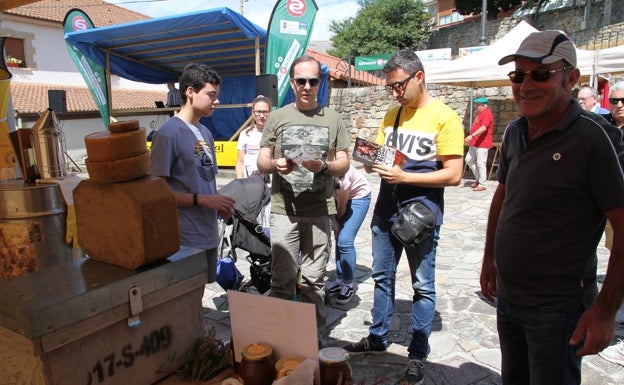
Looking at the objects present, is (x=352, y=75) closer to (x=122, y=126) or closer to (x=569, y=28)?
(x=569, y=28)

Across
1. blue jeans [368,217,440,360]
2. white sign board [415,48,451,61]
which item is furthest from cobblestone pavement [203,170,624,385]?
white sign board [415,48,451,61]

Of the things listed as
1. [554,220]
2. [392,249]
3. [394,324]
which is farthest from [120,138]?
[394,324]

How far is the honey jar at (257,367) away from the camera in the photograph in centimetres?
121

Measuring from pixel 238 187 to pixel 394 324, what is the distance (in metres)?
1.77

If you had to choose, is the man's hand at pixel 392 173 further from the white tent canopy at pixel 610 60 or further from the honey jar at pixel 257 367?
the white tent canopy at pixel 610 60

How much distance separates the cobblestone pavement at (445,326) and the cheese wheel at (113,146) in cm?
132

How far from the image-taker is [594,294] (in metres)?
1.78

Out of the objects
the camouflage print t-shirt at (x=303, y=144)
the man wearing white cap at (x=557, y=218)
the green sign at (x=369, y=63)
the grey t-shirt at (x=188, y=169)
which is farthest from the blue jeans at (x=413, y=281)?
the green sign at (x=369, y=63)

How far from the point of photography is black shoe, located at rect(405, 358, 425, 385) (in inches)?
109

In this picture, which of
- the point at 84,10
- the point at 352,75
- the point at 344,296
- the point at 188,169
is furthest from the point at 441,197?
the point at 84,10

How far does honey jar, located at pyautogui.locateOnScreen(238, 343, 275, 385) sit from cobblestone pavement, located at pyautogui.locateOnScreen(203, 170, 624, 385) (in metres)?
0.76

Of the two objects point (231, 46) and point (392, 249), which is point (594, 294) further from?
point (231, 46)

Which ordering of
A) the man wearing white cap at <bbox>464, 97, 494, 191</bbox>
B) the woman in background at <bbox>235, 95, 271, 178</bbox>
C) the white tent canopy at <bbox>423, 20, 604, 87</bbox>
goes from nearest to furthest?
the woman in background at <bbox>235, 95, 271, 178</bbox> < the white tent canopy at <bbox>423, 20, 604, 87</bbox> < the man wearing white cap at <bbox>464, 97, 494, 191</bbox>

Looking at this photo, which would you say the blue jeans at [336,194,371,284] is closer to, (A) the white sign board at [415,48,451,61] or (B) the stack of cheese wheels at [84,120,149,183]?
(B) the stack of cheese wheels at [84,120,149,183]
